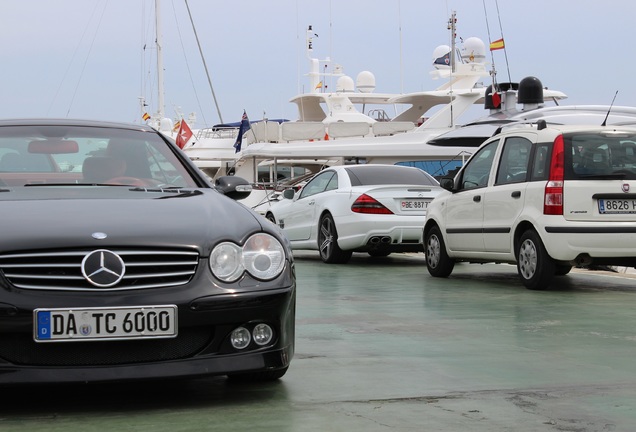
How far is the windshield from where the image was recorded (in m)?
6.24

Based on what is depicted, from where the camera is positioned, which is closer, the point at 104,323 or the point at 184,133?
the point at 104,323

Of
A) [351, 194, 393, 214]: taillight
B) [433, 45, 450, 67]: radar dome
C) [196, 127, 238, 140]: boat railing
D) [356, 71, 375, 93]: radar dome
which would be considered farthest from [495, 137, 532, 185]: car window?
[196, 127, 238, 140]: boat railing

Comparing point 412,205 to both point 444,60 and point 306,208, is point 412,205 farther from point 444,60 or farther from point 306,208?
point 444,60

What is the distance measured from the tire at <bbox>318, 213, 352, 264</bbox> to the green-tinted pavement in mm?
5670

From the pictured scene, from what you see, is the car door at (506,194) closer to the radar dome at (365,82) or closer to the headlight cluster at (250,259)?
the headlight cluster at (250,259)

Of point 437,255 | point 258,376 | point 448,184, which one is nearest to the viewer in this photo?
point 258,376

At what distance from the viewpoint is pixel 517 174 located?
11.4 metres

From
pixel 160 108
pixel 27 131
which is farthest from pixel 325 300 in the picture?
pixel 160 108

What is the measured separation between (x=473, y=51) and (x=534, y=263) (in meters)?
33.3

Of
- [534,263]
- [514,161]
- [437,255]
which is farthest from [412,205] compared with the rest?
[534,263]

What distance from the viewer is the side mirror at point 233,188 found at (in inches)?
267

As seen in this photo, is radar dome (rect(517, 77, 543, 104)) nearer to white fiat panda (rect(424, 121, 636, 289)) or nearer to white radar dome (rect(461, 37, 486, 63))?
white fiat panda (rect(424, 121, 636, 289))

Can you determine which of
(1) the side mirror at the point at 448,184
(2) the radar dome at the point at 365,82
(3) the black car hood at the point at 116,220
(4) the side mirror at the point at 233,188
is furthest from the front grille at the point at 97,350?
(2) the radar dome at the point at 365,82

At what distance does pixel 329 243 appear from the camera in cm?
1545
